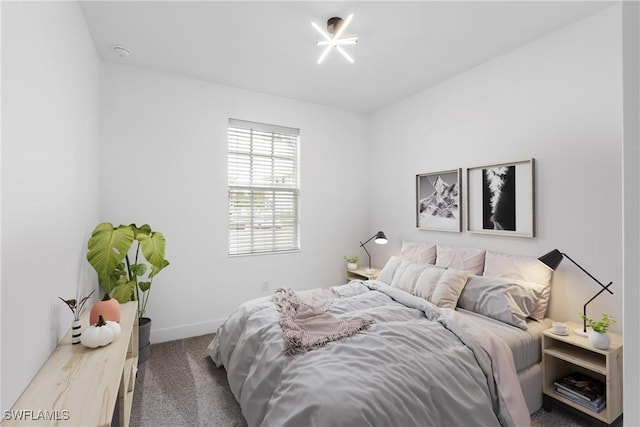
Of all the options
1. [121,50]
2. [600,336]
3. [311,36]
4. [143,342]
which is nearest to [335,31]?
[311,36]

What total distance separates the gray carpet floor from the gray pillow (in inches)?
25.0

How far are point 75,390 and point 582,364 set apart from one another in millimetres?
2780

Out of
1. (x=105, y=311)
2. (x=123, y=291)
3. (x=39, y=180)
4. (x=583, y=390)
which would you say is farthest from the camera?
(x=123, y=291)

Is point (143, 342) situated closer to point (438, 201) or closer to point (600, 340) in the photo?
point (438, 201)

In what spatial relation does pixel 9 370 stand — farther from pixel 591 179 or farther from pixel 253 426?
pixel 591 179

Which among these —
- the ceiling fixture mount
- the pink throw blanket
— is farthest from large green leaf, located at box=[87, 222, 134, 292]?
the ceiling fixture mount

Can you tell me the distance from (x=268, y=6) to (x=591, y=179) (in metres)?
2.68

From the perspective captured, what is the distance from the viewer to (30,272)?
4.52 feet

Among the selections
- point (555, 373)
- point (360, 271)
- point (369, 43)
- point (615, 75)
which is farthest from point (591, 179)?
point (360, 271)

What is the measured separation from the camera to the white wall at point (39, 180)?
3.95 feet

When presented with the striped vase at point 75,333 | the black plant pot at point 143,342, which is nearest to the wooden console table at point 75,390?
the striped vase at point 75,333

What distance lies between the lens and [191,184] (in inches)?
135

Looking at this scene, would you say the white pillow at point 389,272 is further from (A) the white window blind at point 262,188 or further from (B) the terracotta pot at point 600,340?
(B) the terracotta pot at point 600,340

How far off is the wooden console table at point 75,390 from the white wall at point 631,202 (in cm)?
151
